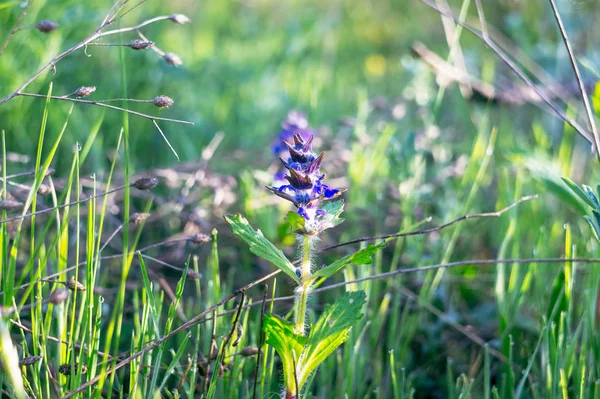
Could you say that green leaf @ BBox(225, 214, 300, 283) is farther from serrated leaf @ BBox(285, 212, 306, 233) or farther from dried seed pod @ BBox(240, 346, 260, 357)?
dried seed pod @ BBox(240, 346, 260, 357)

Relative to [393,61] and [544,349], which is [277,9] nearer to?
[393,61]

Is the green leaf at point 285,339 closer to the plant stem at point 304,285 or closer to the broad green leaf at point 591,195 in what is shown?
the plant stem at point 304,285

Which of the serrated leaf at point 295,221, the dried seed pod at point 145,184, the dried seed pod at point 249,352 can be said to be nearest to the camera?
the serrated leaf at point 295,221

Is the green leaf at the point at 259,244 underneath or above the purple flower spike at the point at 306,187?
underneath

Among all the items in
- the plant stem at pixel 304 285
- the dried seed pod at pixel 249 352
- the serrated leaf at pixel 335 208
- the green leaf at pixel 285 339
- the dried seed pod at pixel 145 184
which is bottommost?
the dried seed pod at pixel 249 352

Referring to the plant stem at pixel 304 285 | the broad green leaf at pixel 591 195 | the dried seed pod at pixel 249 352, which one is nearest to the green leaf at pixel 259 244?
the plant stem at pixel 304 285

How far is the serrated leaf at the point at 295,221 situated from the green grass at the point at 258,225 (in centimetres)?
14

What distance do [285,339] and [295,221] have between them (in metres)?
0.23

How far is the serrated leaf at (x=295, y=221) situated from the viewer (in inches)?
44.6

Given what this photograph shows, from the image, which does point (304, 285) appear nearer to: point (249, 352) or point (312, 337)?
point (312, 337)

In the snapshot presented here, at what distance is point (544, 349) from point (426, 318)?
0.49 metres

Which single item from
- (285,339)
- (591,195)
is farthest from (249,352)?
(591,195)

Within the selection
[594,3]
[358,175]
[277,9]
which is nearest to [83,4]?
[358,175]

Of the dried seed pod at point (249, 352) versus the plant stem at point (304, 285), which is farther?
the dried seed pod at point (249, 352)
